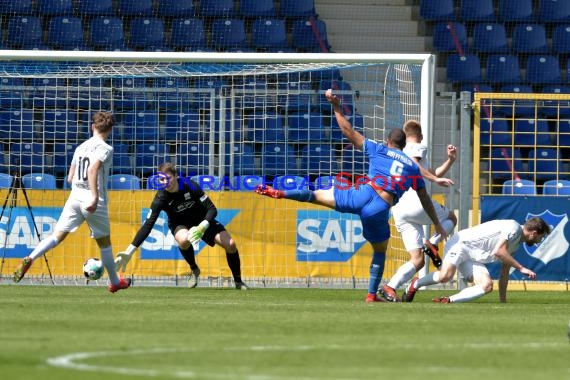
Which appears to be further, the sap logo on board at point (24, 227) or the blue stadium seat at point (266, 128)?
the blue stadium seat at point (266, 128)

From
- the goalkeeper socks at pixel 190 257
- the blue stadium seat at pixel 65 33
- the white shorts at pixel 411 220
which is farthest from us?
the blue stadium seat at pixel 65 33

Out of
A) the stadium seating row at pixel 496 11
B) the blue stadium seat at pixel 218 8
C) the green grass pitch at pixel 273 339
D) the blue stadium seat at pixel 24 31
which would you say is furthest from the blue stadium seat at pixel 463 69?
the green grass pitch at pixel 273 339

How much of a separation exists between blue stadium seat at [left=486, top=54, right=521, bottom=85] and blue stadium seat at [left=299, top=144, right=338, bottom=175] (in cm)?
782

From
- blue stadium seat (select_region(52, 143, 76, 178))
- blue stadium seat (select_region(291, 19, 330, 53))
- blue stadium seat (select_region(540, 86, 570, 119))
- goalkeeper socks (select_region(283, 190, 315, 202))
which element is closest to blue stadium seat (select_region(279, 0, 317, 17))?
blue stadium seat (select_region(291, 19, 330, 53))

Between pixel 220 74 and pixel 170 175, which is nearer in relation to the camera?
pixel 170 175

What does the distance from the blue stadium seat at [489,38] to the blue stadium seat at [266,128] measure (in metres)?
8.47

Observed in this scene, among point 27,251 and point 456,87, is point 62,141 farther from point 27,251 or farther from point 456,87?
point 456,87

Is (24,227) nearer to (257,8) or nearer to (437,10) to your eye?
(257,8)

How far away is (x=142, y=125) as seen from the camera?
19062mm

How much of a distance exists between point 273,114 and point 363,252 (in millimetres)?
2535

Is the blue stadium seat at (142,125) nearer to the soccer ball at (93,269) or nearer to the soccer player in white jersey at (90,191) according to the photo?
the soccer ball at (93,269)

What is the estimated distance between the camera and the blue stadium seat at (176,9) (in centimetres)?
2520

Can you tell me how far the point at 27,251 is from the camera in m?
18.1

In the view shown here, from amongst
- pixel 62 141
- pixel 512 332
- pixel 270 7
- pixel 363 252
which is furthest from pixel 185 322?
pixel 270 7
